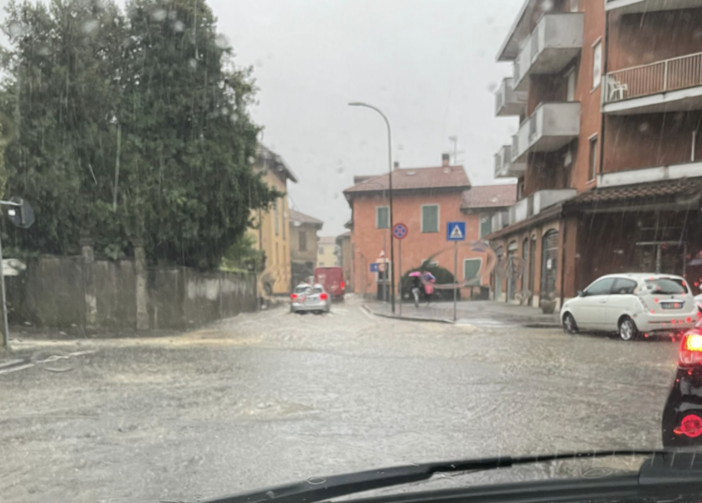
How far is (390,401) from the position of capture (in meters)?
6.19

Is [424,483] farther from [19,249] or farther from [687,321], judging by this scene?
[19,249]

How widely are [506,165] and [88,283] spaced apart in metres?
21.3

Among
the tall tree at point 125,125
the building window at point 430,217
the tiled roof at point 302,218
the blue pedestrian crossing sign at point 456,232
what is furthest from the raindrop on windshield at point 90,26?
the tiled roof at point 302,218

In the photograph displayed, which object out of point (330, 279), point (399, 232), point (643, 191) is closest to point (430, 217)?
point (330, 279)

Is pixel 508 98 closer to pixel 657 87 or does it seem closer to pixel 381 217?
pixel 657 87

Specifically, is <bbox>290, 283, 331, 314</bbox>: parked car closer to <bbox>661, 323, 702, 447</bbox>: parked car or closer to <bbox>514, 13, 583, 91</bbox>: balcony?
<bbox>514, 13, 583, 91</bbox>: balcony

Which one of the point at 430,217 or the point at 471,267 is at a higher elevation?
the point at 430,217

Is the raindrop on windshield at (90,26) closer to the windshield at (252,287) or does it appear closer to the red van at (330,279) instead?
the windshield at (252,287)

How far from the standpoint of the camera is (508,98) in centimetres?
2814

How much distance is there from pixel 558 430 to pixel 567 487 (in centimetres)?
319

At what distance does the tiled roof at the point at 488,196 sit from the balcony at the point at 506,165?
9646mm

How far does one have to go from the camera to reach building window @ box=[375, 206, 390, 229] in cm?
4250

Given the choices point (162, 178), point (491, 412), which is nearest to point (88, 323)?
point (162, 178)

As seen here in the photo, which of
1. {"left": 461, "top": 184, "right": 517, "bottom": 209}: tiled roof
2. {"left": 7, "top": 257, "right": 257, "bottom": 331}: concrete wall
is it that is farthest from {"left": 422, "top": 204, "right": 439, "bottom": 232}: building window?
{"left": 7, "top": 257, "right": 257, "bottom": 331}: concrete wall
